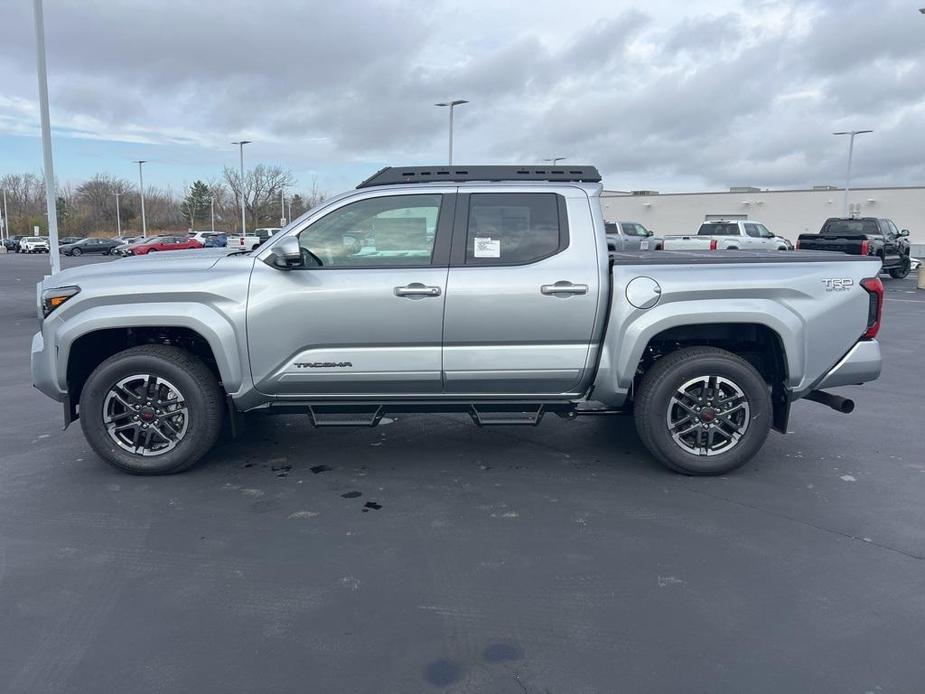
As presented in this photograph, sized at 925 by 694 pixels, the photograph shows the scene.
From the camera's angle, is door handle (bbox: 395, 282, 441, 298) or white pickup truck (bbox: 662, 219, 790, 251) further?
white pickup truck (bbox: 662, 219, 790, 251)

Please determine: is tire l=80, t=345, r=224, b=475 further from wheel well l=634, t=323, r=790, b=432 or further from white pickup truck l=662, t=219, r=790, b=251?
white pickup truck l=662, t=219, r=790, b=251

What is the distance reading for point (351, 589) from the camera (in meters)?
3.65

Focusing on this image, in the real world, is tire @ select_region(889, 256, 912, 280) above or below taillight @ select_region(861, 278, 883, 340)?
below

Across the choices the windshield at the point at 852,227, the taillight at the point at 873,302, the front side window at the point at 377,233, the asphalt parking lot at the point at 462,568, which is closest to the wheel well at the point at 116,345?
the asphalt parking lot at the point at 462,568

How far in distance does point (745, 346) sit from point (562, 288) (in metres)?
1.47

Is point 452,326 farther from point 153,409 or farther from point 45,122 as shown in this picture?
point 45,122

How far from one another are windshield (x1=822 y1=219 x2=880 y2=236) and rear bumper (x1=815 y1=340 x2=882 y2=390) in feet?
72.0

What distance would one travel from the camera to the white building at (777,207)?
5438 centimetres

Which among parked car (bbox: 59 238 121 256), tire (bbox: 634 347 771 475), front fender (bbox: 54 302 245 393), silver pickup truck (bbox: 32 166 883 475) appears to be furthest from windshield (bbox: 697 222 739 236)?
parked car (bbox: 59 238 121 256)

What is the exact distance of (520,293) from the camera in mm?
5031

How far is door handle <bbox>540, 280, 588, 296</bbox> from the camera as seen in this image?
5.02 m

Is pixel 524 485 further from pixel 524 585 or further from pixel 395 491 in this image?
pixel 524 585

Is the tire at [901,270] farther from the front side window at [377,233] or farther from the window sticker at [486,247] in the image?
the front side window at [377,233]

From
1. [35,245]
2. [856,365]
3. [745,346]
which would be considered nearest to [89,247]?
[35,245]
